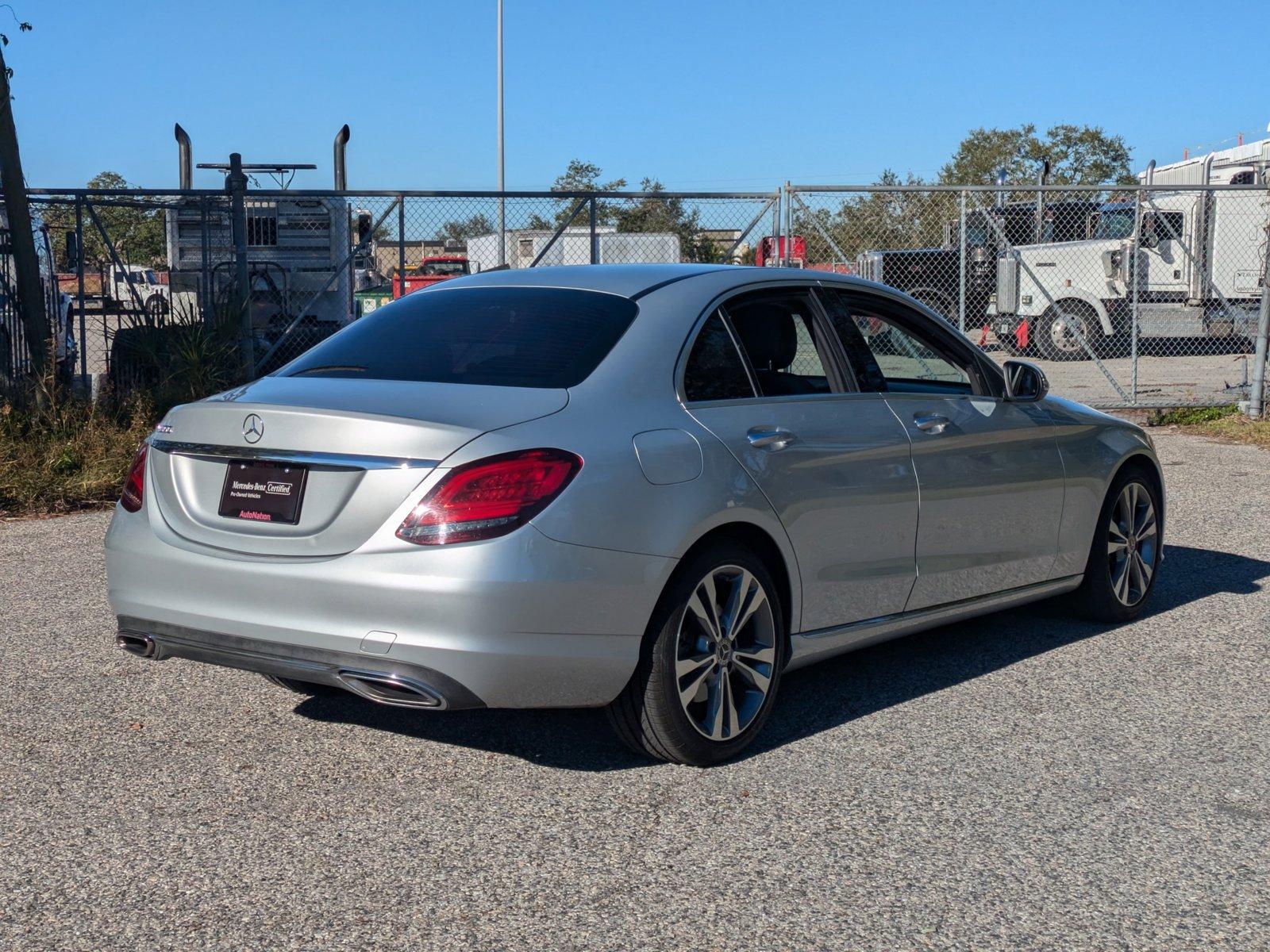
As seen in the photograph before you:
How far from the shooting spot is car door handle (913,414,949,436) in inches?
215

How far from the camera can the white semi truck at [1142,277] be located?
22969 millimetres

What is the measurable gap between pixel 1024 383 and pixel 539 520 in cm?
276

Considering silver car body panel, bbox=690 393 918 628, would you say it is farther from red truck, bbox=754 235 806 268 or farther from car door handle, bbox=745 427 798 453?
red truck, bbox=754 235 806 268

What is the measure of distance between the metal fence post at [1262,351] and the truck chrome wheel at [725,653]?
1108 centimetres

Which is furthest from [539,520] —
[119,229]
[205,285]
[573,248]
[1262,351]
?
[573,248]

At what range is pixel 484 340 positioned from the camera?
478 cm

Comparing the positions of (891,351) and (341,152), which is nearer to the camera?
(891,351)

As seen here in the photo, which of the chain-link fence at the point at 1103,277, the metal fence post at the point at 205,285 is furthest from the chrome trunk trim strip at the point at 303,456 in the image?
the chain-link fence at the point at 1103,277

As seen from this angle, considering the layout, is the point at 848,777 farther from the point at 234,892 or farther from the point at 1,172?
the point at 1,172

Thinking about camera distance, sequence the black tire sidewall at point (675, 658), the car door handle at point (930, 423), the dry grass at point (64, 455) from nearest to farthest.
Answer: the black tire sidewall at point (675, 658)
the car door handle at point (930, 423)
the dry grass at point (64, 455)

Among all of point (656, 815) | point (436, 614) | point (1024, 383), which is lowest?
point (656, 815)

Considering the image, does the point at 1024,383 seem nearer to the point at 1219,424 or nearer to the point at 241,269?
the point at 241,269

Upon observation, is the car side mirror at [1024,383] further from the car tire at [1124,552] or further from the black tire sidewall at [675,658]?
the black tire sidewall at [675,658]

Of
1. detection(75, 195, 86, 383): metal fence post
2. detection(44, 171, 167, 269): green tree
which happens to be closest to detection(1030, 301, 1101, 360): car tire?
detection(44, 171, 167, 269): green tree
